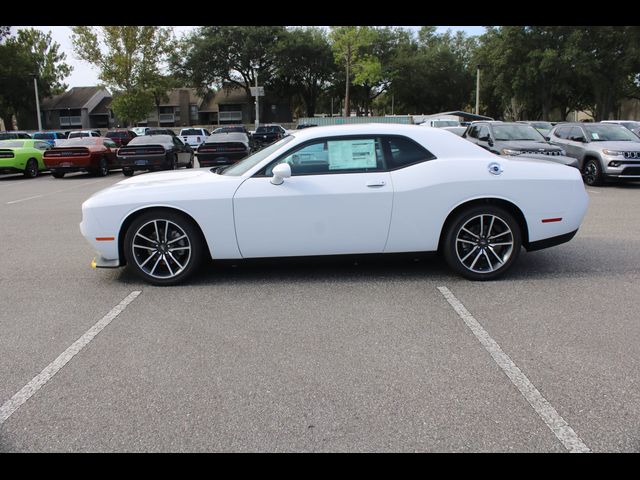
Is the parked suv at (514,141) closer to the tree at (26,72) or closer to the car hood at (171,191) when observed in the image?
the car hood at (171,191)

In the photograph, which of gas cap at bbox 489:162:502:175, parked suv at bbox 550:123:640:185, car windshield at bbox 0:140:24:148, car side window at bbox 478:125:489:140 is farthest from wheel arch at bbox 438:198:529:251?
car windshield at bbox 0:140:24:148


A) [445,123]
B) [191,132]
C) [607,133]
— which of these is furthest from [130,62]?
[607,133]

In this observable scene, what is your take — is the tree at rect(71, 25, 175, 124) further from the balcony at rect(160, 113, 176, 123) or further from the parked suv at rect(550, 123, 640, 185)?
the parked suv at rect(550, 123, 640, 185)

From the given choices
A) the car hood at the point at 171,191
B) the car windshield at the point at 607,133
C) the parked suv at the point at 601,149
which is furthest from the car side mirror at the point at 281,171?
the car windshield at the point at 607,133

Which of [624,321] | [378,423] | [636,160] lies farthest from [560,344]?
[636,160]

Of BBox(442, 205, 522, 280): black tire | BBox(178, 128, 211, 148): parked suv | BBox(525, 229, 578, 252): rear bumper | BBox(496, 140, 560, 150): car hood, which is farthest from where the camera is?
BBox(178, 128, 211, 148): parked suv

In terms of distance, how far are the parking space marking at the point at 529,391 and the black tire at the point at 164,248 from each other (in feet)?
8.46

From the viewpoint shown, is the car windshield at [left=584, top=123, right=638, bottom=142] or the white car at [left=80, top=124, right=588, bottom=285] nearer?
the white car at [left=80, top=124, right=588, bottom=285]

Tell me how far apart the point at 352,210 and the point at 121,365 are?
2534 mm

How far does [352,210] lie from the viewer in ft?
17.0

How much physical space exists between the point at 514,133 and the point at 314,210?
394 inches

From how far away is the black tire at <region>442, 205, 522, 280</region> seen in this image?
5316mm
